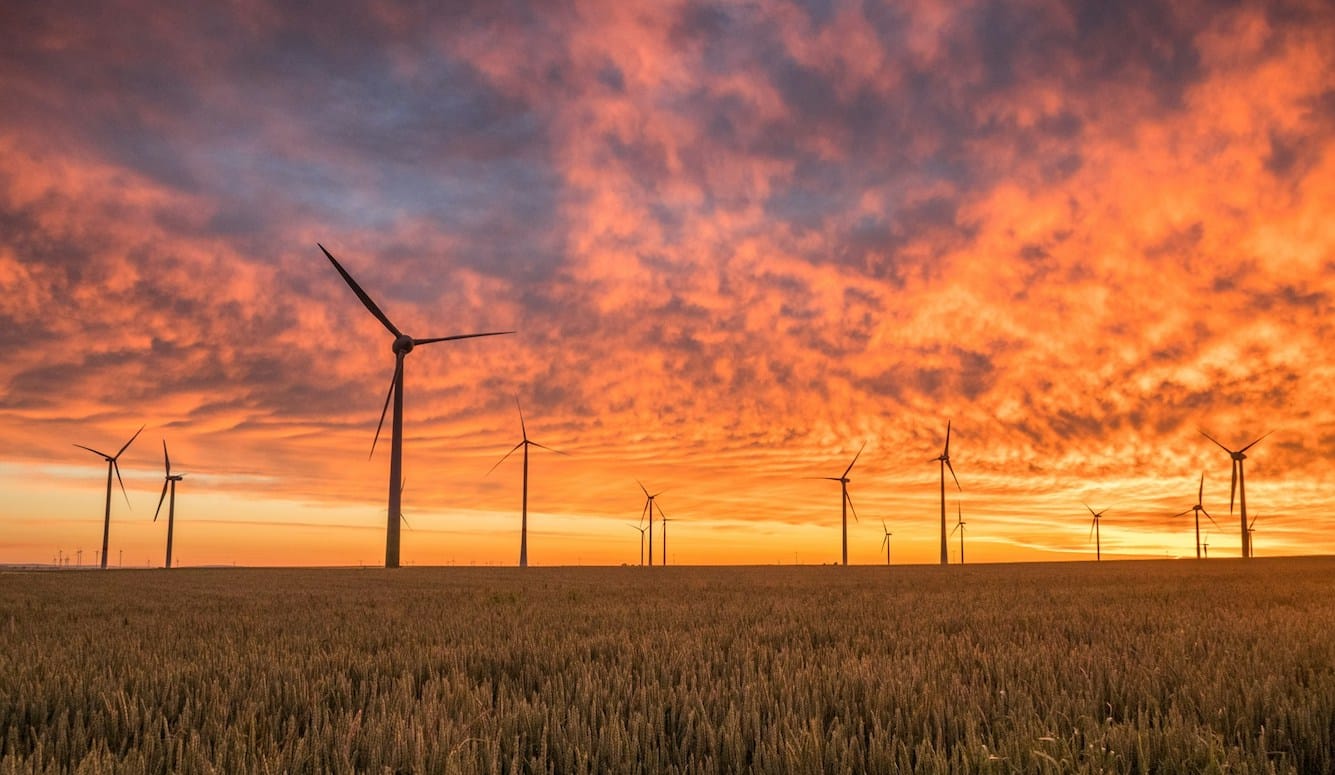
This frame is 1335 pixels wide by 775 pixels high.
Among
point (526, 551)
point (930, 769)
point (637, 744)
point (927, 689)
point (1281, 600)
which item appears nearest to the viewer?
point (930, 769)

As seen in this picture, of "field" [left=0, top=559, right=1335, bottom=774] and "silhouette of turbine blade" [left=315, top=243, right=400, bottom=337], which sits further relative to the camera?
"silhouette of turbine blade" [left=315, top=243, right=400, bottom=337]

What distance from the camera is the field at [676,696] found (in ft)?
14.5

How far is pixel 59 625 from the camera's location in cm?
1503

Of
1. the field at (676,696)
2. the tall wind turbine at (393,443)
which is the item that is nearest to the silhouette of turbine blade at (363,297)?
the tall wind turbine at (393,443)

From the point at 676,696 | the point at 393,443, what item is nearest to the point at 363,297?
the point at 393,443

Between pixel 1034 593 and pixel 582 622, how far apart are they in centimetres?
1457

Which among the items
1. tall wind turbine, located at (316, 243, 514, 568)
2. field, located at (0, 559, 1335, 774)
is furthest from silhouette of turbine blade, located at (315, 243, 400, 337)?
field, located at (0, 559, 1335, 774)

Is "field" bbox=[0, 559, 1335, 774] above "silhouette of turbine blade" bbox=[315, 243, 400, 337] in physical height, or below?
below

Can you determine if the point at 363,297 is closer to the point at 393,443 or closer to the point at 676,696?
the point at 393,443

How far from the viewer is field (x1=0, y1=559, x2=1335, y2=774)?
4406mm

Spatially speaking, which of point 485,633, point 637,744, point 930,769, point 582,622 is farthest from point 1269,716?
point 582,622

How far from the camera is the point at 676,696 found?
20.2 ft

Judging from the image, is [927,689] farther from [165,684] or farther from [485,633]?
[485,633]

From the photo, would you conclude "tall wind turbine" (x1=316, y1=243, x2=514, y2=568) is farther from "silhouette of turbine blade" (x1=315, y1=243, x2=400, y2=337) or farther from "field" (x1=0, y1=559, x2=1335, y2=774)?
"field" (x1=0, y1=559, x2=1335, y2=774)
